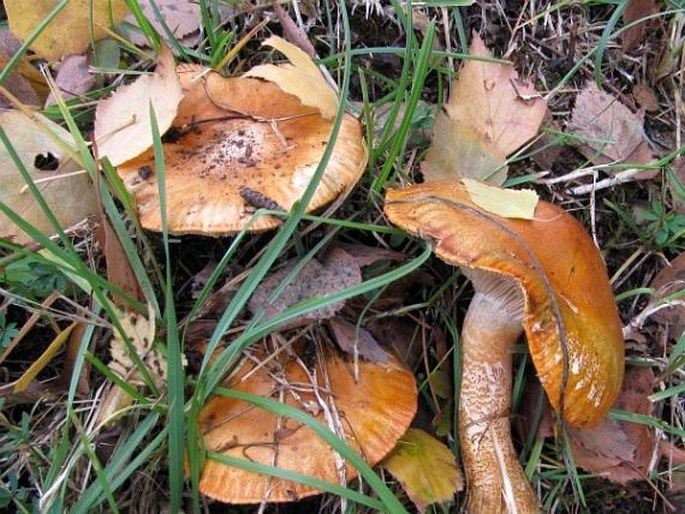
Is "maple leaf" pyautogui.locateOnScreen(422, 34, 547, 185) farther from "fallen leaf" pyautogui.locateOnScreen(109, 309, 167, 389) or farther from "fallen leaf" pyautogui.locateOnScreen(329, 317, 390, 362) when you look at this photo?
"fallen leaf" pyautogui.locateOnScreen(109, 309, 167, 389)

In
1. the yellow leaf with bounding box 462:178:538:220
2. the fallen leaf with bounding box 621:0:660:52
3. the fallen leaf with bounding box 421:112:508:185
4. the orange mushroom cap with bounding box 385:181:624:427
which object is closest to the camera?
the orange mushroom cap with bounding box 385:181:624:427

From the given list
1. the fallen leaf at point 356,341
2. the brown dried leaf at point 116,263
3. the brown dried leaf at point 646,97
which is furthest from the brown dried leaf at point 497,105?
the brown dried leaf at point 116,263

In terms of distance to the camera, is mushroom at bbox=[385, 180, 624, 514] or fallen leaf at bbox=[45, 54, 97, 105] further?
fallen leaf at bbox=[45, 54, 97, 105]

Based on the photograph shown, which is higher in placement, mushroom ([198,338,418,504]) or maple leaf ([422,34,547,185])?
maple leaf ([422,34,547,185])

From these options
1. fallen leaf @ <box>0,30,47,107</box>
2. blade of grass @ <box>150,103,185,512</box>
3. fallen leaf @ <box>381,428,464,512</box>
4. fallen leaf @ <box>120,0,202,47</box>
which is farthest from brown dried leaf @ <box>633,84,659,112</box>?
fallen leaf @ <box>0,30,47,107</box>

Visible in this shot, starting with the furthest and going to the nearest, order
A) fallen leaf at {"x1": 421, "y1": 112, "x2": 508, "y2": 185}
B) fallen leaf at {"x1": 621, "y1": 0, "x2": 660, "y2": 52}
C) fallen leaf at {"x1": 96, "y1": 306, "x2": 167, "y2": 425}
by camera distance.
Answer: fallen leaf at {"x1": 621, "y1": 0, "x2": 660, "y2": 52}, fallen leaf at {"x1": 421, "y1": 112, "x2": 508, "y2": 185}, fallen leaf at {"x1": 96, "y1": 306, "x2": 167, "y2": 425}

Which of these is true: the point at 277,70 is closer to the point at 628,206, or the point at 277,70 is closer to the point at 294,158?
the point at 294,158

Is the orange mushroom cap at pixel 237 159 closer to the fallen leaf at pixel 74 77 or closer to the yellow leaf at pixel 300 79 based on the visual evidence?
the yellow leaf at pixel 300 79
